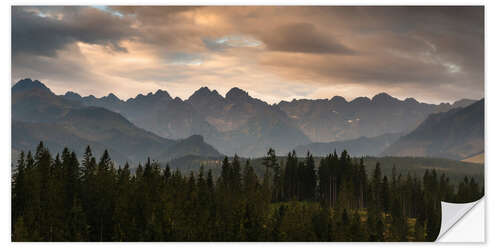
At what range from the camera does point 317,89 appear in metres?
32.5

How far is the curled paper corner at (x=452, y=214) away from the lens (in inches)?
1024

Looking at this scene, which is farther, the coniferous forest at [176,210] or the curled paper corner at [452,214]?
the coniferous forest at [176,210]

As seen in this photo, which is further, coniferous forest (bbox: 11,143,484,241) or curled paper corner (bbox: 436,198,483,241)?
coniferous forest (bbox: 11,143,484,241)

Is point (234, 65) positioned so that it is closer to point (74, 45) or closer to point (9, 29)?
point (74, 45)

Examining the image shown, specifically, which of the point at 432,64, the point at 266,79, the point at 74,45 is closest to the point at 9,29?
the point at 74,45

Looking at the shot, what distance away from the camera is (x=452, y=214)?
2636 cm

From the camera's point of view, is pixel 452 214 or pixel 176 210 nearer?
pixel 452 214

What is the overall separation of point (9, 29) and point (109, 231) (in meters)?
15.5

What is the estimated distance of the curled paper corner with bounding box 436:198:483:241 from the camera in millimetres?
26000

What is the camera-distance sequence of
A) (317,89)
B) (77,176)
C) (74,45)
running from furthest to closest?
(77,176), (317,89), (74,45)

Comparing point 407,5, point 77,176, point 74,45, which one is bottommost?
point 77,176

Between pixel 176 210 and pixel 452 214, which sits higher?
pixel 452 214
